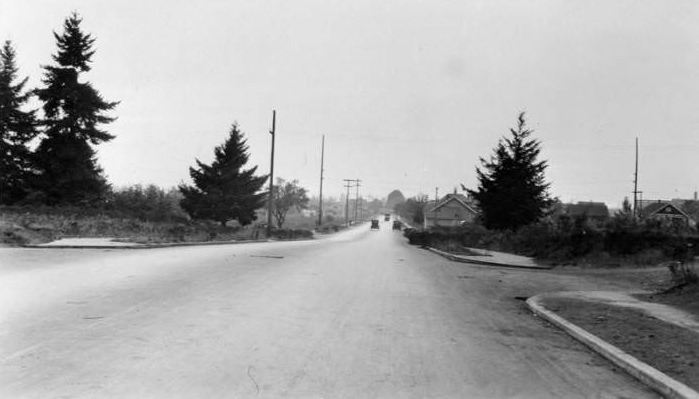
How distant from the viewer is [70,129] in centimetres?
3906

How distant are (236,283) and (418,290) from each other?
401cm

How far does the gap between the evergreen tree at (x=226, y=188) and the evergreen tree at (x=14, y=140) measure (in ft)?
49.4

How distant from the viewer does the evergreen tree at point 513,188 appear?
1403 inches

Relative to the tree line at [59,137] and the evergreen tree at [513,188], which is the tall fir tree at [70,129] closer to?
the tree line at [59,137]

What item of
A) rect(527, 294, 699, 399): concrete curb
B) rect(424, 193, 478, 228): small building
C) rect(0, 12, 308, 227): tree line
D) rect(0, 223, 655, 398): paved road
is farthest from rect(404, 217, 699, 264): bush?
rect(424, 193, 478, 228): small building

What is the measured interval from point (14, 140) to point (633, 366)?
43.2 m

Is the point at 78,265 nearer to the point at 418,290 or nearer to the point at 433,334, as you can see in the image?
the point at 418,290

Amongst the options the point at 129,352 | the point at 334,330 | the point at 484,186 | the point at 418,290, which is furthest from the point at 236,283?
the point at 484,186

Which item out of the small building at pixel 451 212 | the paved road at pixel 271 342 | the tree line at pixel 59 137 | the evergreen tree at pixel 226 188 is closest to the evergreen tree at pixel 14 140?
the tree line at pixel 59 137

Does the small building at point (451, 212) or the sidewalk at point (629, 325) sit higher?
the small building at point (451, 212)

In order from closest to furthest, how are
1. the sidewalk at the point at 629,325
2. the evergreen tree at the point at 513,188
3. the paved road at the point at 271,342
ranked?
the paved road at the point at 271,342 < the sidewalk at the point at 629,325 < the evergreen tree at the point at 513,188

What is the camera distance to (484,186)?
3753 cm

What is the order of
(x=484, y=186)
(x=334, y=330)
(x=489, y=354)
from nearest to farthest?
(x=489, y=354) → (x=334, y=330) → (x=484, y=186)

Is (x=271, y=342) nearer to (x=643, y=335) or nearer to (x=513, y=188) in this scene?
(x=643, y=335)
